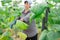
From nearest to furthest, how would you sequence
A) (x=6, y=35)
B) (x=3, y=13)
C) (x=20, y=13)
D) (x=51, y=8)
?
(x=51, y=8) < (x=6, y=35) < (x=3, y=13) < (x=20, y=13)

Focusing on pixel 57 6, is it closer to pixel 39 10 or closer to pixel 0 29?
pixel 39 10

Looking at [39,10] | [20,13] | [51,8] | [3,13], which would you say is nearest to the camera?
[39,10]

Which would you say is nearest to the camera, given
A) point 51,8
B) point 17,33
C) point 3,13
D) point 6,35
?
point 51,8

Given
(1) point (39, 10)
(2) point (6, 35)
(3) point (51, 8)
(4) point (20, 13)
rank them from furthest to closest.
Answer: (4) point (20, 13), (2) point (6, 35), (3) point (51, 8), (1) point (39, 10)

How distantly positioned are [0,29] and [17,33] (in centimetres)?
23

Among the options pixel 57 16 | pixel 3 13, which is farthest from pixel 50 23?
pixel 3 13

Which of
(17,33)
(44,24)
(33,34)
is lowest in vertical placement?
(33,34)

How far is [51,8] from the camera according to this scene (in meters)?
1.82

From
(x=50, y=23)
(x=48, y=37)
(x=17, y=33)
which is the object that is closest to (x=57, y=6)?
(x=50, y=23)

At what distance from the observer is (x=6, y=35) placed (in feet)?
7.42

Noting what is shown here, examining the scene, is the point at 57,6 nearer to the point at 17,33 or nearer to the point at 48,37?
the point at 48,37

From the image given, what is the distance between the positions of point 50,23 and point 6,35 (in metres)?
0.67

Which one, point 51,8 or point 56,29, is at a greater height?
point 51,8

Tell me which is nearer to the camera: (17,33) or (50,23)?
(50,23)
